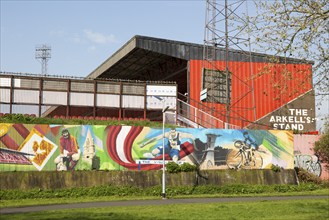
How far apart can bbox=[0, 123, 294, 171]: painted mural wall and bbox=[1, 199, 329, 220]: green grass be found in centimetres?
633

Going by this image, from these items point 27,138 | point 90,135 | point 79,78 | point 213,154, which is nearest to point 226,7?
point 79,78

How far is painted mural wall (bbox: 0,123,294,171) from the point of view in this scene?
79.4 ft

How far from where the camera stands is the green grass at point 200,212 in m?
14.8

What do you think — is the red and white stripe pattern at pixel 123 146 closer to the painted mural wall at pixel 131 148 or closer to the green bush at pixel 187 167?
the painted mural wall at pixel 131 148

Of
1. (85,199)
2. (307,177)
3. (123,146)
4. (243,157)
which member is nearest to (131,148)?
(123,146)

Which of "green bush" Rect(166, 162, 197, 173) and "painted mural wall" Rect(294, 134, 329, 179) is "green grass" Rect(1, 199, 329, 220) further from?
"painted mural wall" Rect(294, 134, 329, 179)

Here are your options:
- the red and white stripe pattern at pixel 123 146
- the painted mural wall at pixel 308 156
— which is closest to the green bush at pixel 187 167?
the red and white stripe pattern at pixel 123 146

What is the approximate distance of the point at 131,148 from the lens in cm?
2628

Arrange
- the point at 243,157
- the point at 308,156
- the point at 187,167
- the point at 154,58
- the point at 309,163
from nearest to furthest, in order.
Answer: the point at 187,167, the point at 243,157, the point at 309,163, the point at 308,156, the point at 154,58

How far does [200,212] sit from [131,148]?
1069 cm

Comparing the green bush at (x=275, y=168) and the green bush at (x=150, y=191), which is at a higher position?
the green bush at (x=275, y=168)

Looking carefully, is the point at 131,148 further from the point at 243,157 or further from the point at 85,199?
the point at 243,157

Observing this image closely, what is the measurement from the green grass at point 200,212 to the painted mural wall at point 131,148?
6334mm

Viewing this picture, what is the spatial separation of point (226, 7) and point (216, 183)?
65.2 feet
